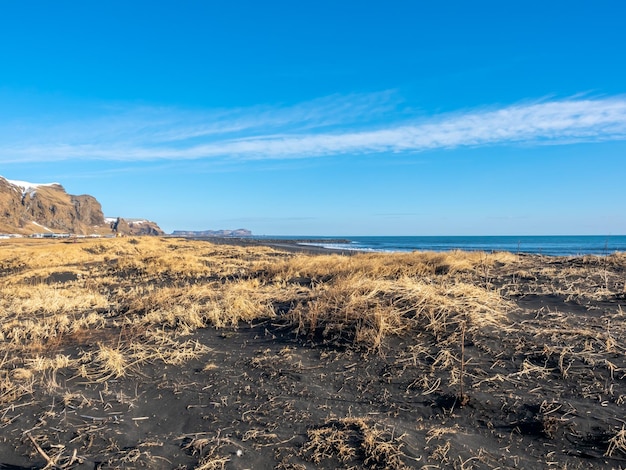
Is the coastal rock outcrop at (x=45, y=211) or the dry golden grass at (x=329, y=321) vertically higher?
the coastal rock outcrop at (x=45, y=211)

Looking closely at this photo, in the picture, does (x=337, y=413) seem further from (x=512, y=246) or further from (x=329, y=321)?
(x=512, y=246)

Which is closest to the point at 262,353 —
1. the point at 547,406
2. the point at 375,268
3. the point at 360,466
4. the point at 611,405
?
the point at 360,466

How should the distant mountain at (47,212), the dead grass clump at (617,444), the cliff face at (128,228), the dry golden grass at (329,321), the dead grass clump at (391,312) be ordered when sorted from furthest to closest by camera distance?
1. the cliff face at (128,228)
2. the distant mountain at (47,212)
3. the dead grass clump at (391,312)
4. the dry golden grass at (329,321)
5. the dead grass clump at (617,444)

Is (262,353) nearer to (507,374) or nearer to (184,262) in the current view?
(507,374)

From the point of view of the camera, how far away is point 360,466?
9.87 ft

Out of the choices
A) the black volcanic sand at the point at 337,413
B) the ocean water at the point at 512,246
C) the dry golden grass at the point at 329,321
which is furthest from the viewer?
the ocean water at the point at 512,246

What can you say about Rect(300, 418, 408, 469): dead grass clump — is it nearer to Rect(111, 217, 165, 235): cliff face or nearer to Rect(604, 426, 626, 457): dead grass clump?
Rect(604, 426, 626, 457): dead grass clump

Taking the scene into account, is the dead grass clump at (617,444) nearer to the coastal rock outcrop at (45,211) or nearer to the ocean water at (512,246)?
the ocean water at (512,246)

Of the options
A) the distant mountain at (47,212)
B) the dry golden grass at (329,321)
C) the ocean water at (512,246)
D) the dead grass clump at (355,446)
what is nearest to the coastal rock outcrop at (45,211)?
the distant mountain at (47,212)

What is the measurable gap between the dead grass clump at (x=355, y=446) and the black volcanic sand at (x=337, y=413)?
0.4 inches

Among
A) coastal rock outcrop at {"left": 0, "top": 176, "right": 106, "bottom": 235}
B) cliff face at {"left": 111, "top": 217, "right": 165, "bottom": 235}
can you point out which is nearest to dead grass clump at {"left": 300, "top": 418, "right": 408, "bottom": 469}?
coastal rock outcrop at {"left": 0, "top": 176, "right": 106, "bottom": 235}

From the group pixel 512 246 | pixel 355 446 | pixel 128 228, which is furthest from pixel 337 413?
pixel 128 228

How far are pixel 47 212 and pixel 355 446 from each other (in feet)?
473

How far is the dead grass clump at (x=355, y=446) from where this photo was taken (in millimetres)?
3037
